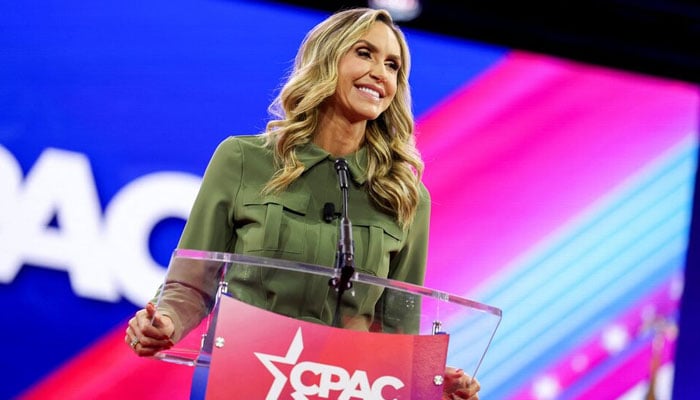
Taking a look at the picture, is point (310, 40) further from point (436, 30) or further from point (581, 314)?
point (581, 314)

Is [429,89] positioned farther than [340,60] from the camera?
Yes

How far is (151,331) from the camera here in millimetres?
1678

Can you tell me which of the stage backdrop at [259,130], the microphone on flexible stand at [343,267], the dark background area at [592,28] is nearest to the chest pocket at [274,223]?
the microphone on flexible stand at [343,267]

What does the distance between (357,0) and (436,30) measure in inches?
16.1

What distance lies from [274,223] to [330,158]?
9.4 inches

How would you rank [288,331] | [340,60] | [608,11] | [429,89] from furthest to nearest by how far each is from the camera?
[608,11], [429,89], [340,60], [288,331]

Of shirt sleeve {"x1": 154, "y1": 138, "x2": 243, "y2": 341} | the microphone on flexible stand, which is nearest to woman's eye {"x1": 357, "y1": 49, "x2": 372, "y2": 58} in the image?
shirt sleeve {"x1": 154, "y1": 138, "x2": 243, "y2": 341}

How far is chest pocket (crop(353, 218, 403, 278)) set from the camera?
7.00 feet

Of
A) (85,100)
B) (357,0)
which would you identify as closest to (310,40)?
(85,100)

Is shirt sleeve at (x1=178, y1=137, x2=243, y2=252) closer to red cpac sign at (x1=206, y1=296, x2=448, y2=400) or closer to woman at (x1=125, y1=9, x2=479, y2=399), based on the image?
woman at (x1=125, y1=9, x2=479, y2=399)

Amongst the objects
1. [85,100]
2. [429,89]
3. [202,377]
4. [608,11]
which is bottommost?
[202,377]

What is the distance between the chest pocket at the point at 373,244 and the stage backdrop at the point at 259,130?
188 cm

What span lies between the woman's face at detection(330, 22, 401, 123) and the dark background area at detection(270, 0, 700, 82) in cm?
224

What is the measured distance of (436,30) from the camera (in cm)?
455
